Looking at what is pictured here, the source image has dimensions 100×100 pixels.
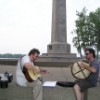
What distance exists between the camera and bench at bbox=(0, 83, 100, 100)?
25.6ft

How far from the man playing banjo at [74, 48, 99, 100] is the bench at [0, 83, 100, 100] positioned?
0.37 metres

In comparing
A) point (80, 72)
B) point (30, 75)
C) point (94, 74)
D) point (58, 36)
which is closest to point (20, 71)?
point (30, 75)

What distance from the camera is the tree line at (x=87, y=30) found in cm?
5300

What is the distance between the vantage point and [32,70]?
24.2 feet

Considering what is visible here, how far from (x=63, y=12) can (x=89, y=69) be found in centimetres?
2422

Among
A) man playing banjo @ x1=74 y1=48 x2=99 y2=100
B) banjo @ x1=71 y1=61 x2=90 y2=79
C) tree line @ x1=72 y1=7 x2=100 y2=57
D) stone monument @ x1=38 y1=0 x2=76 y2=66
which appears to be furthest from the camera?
tree line @ x1=72 y1=7 x2=100 y2=57

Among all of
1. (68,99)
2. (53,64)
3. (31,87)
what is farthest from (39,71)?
(53,64)

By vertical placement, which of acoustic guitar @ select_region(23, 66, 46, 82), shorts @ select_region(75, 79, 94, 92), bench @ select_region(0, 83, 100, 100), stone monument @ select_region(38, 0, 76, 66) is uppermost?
stone monument @ select_region(38, 0, 76, 66)

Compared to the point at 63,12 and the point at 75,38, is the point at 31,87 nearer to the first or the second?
the point at 63,12

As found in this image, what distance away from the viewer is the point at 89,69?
7.19 metres

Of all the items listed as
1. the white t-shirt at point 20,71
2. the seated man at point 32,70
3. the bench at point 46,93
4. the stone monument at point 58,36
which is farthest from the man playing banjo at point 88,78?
the stone monument at point 58,36

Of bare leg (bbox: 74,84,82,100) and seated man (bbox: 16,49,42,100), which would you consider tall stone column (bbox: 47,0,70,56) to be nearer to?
seated man (bbox: 16,49,42,100)

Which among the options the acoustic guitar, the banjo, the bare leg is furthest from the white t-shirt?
the bare leg

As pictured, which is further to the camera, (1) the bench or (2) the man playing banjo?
(1) the bench
